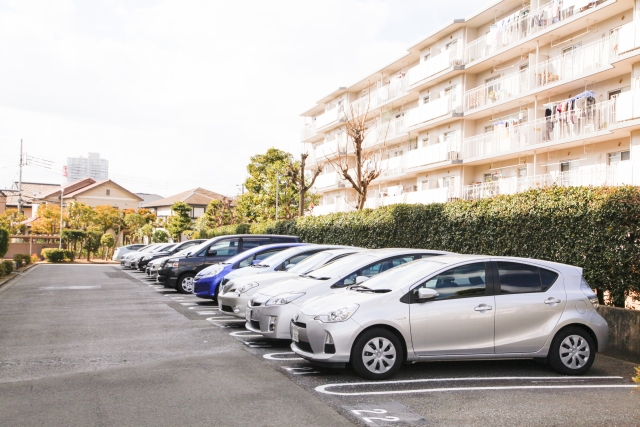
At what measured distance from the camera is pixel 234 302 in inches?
467

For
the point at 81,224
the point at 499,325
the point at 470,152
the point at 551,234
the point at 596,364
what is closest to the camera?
the point at 499,325

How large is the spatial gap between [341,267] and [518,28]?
21.5m

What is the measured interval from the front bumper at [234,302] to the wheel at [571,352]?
5.51 m

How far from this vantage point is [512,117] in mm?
28922

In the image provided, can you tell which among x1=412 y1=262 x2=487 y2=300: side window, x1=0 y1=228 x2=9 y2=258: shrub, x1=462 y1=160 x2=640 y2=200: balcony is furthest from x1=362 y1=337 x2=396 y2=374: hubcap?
x1=0 y1=228 x2=9 y2=258: shrub

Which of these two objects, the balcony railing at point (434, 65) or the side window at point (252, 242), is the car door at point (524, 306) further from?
the balcony railing at point (434, 65)

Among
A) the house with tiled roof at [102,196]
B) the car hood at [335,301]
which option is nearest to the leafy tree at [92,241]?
the house with tiled roof at [102,196]

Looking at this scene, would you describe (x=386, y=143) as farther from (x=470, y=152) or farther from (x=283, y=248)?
(x=283, y=248)

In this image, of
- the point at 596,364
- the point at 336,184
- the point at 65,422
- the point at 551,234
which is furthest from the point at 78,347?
the point at 336,184

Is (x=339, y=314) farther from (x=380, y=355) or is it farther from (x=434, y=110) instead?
(x=434, y=110)

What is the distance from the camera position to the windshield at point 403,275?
8023mm

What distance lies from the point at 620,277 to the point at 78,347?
27.5ft

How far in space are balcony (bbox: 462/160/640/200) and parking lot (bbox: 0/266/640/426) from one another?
1030 centimetres

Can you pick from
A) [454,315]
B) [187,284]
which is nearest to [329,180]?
[187,284]
